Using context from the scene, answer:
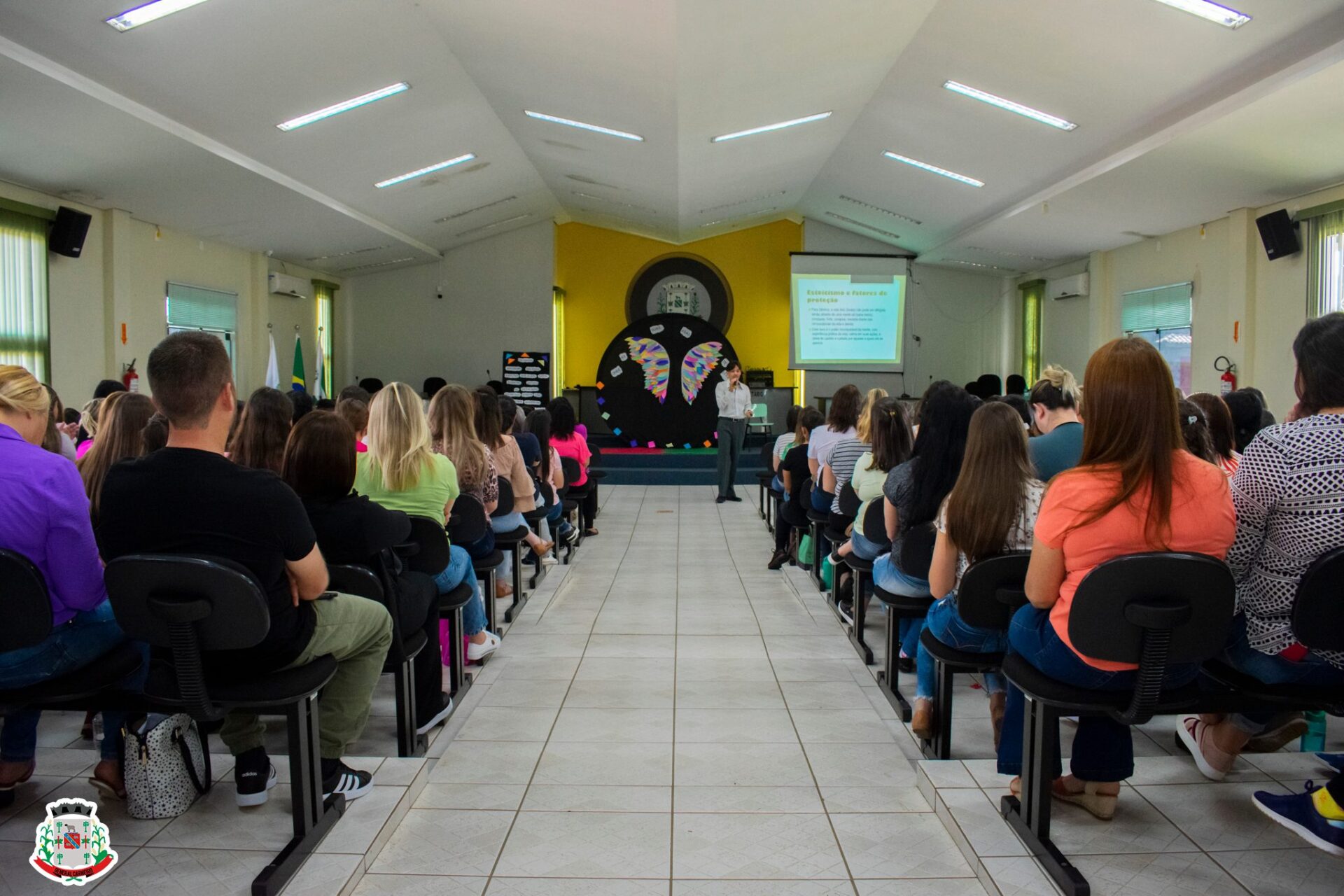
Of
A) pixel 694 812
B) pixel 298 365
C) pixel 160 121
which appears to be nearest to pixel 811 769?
pixel 694 812

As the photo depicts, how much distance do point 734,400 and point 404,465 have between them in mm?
6886

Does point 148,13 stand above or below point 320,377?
above

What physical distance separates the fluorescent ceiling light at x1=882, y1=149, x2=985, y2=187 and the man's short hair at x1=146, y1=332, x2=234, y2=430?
8710mm

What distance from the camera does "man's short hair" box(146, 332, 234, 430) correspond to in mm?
1976

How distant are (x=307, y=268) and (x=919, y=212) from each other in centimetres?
847

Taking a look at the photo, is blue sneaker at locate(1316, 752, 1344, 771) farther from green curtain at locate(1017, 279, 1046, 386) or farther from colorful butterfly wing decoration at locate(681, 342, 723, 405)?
colorful butterfly wing decoration at locate(681, 342, 723, 405)

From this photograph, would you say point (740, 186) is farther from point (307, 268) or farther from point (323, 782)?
point (323, 782)

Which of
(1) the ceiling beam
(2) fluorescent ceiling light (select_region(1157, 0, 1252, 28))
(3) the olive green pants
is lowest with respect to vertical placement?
(3) the olive green pants

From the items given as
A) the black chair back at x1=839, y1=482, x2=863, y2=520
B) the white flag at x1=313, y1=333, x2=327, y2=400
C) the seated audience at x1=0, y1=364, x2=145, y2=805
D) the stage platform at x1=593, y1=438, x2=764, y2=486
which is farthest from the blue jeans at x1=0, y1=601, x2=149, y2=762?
the white flag at x1=313, y1=333, x2=327, y2=400

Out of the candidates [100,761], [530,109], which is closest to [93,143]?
[530,109]

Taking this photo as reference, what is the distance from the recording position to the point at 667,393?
13766 millimetres

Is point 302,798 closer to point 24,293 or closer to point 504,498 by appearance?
point 504,498

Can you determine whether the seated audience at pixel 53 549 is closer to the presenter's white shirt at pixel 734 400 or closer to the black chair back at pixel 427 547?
the black chair back at pixel 427 547

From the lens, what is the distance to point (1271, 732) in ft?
9.13
